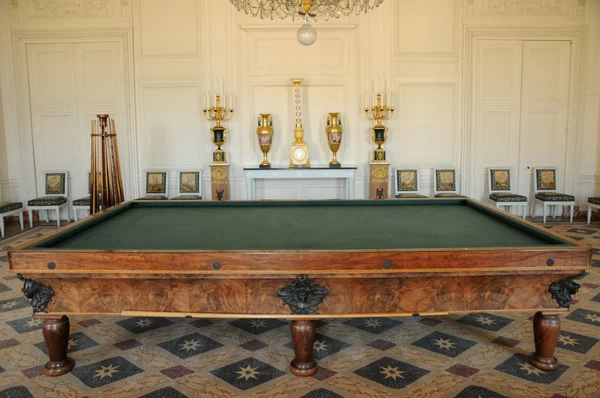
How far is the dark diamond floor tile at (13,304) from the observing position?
4.01 meters

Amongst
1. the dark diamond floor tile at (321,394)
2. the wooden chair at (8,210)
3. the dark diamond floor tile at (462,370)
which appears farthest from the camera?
the wooden chair at (8,210)

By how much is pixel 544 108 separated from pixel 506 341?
214 inches

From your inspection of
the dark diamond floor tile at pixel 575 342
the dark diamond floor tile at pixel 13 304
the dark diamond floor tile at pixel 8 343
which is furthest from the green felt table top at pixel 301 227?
the dark diamond floor tile at pixel 13 304

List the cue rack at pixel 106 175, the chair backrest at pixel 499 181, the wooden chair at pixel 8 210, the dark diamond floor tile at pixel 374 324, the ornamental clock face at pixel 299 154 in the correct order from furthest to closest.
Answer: the chair backrest at pixel 499 181
the ornamental clock face at pixel 299 154
the wooden chair at pixel 8 210
the cue rack at pixel 106 175
the dark diamond floor tile at pixel 374 324

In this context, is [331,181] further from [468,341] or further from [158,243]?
[158,243]

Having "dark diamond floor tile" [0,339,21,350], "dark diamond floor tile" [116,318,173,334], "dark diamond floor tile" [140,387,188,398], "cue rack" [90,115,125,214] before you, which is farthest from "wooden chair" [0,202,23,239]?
"dark diamond floor tile" [140,387,188,398]

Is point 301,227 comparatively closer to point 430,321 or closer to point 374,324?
point 374,324

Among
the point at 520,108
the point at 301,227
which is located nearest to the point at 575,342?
the point at 301,227

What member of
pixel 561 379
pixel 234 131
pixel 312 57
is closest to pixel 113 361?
pixel 561 379

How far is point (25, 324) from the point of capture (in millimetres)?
3670

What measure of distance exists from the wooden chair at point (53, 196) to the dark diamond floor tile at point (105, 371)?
185 inches

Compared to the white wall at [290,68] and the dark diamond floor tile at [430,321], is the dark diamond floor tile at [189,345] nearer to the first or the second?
the dark diamond floor tile at [430,321]

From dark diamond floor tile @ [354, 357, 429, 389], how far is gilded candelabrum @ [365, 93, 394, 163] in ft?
14.8

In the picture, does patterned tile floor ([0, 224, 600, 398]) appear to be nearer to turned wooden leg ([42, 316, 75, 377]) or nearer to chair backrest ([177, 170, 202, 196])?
turned wooden leg ([42, 316, 75, 377])
